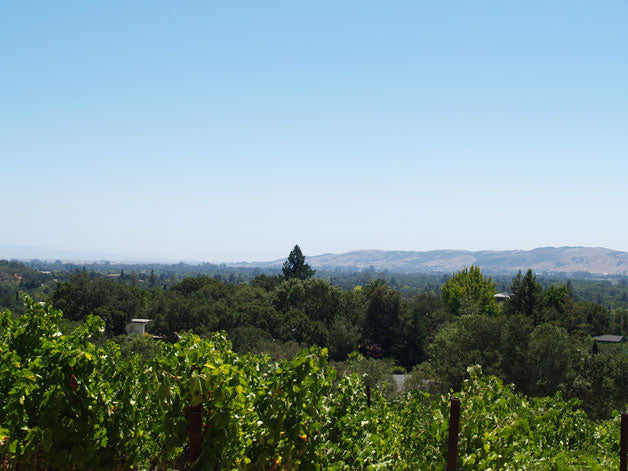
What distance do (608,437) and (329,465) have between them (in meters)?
7.15

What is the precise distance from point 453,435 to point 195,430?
1960 mm

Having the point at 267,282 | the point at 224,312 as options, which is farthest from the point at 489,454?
the point at 267,282

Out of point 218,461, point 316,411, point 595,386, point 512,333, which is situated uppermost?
point 316,411

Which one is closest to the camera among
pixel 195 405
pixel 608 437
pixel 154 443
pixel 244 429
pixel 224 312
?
pixel 195 405

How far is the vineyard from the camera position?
Result: 3.62 metres

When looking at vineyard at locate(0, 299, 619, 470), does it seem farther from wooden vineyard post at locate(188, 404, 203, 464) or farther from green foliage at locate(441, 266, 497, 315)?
green foliage at locate(441, 266, 497, 315)

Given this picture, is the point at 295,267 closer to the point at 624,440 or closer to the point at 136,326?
the point at 136,326

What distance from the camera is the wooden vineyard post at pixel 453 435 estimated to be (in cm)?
397

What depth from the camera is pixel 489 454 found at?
4.50m

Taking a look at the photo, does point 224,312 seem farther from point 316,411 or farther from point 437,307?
point 316,411

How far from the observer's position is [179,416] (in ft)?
12.3

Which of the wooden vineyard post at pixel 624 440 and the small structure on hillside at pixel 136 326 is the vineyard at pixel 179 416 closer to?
the wooden vineyard post at pixel 624 440

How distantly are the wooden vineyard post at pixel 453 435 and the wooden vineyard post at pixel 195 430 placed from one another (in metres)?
1.90

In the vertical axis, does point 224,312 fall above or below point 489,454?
below
